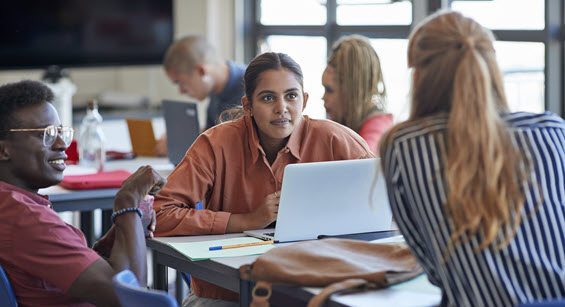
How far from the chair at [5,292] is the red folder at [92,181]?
1429mm

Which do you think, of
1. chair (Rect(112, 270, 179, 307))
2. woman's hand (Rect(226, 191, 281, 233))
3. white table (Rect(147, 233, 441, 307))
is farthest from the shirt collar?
chair (Rect(112, 270, 179, 307))

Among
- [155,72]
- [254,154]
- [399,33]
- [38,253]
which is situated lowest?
[38,253]

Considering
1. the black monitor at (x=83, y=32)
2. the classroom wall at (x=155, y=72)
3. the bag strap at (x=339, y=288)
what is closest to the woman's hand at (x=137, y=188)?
the bag strap at (x=339, y=288)

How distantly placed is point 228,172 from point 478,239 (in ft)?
3.47

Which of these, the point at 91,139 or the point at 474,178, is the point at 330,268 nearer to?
the point at 474,178

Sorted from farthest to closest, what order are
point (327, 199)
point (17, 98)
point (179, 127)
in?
point (179, 127)
point (327, 199)
point (17, 98)

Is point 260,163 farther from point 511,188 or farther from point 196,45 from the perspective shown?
point 196,45

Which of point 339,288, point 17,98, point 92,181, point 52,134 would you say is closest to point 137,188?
point 52,134

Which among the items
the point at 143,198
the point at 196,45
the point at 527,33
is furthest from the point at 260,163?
the point at 196,45

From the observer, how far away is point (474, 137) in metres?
1.25

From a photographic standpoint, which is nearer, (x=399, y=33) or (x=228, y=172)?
(x=228, y=172)

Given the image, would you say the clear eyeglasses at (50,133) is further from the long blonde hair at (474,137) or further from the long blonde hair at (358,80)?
the long blonde hair at (358,80)

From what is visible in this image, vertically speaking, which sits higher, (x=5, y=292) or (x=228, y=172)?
(x=228, y=172)

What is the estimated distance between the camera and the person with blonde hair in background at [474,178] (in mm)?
1261
